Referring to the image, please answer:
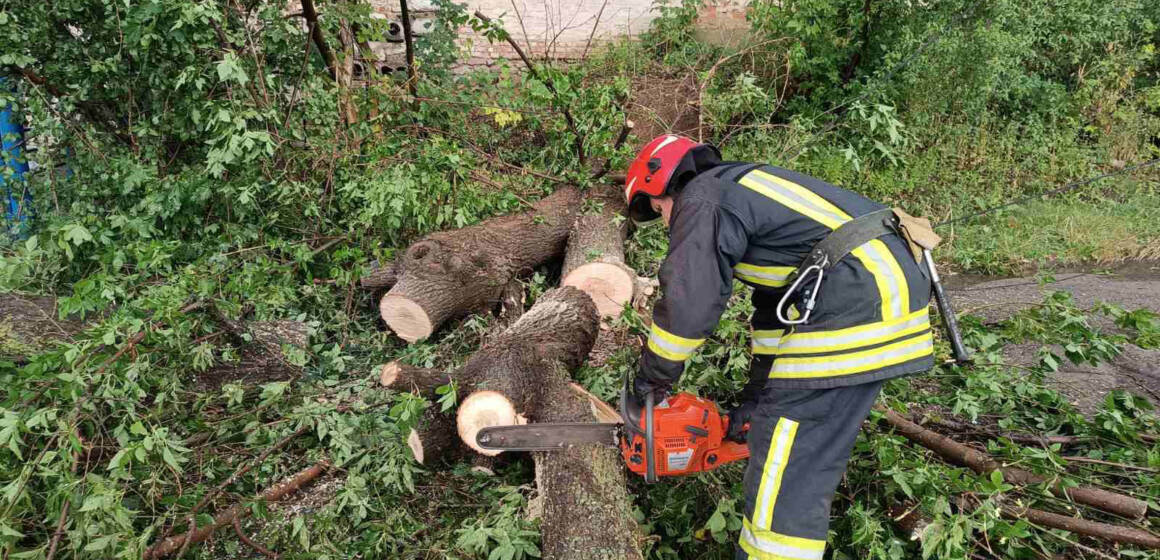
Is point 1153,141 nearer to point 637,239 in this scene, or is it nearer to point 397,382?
point 637,239

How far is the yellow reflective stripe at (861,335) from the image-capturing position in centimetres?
208

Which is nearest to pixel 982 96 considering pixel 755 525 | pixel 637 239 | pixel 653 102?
pixel 653 102

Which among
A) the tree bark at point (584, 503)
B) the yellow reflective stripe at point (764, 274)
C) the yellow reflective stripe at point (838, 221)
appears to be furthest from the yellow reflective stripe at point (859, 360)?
the tree bark at point (584, 503)

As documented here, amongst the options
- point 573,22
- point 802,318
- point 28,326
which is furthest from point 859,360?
point 573,22

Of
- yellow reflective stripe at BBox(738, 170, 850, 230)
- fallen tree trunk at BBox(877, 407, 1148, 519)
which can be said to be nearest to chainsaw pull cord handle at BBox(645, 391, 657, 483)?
yellow reflective stripe at BBox(738, 170, 850, 230)

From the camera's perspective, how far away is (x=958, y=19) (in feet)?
18.6

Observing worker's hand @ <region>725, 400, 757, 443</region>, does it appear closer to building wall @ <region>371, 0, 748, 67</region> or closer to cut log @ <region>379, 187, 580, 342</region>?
cut log @ <region>379, 187, 580, 342</region>

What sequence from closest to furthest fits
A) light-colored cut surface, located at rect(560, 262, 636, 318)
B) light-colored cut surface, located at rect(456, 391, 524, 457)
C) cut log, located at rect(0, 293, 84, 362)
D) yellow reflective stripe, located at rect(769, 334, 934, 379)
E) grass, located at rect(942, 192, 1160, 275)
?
yellow reflective stripe, located at rect(769, 334, 934, 379) < light-colored cut surface, located at rect(456, 391, 524, 457) < cut log, located at rect(0, 293, 84, 362) < light-colored cut surface, located at rect(560, 262, 636, 318) < grass, located at rect(942, 192, 1160, 275)

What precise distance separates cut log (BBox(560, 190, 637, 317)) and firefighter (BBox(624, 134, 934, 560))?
165 cm

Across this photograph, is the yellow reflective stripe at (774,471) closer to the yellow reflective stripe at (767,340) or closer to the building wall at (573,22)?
the yellow reflective stripe at (767,340)

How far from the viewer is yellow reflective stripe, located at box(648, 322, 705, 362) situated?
216 centimetres

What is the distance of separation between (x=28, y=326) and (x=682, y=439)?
354 cm

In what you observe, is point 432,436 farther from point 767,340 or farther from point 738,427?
point 767,340

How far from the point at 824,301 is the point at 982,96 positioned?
5.14m
